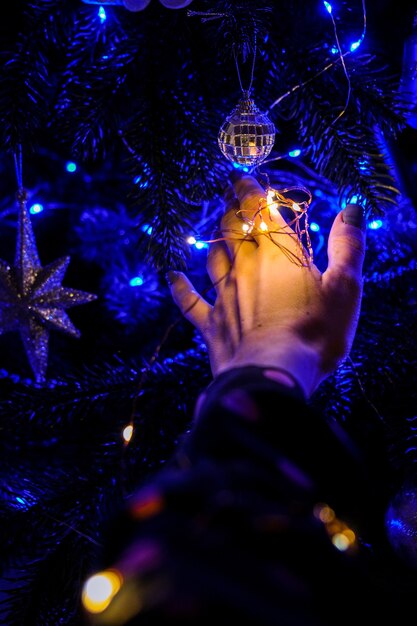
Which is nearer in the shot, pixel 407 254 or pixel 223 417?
pixel 223 417

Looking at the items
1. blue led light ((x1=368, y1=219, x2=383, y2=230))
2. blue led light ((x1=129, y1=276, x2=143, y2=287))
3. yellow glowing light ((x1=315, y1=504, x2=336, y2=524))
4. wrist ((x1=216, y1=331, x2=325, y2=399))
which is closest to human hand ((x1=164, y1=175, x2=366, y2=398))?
wrist ((x1=216, y1=331, x2=325, y2=399))

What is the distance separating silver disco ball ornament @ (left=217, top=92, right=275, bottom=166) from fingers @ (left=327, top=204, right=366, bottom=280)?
0.39ft

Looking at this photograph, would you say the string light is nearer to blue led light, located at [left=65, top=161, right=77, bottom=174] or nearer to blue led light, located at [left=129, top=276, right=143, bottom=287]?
blue led light, located at [left=129, top=276, right=143, bottom=287]

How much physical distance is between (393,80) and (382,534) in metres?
0.62

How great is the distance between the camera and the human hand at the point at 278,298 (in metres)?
0.60

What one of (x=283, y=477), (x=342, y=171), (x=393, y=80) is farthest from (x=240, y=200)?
(x=283, y=477)

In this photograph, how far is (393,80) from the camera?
84 cm

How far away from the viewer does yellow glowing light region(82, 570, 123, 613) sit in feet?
1.34

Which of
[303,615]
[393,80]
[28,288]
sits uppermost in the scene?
[393,80]

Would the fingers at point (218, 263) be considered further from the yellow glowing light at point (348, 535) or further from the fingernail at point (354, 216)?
the yellow glowing light at point (348, 535)

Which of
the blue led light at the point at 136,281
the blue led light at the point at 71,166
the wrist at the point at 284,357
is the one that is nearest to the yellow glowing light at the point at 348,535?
the wrist at the point at 284,357

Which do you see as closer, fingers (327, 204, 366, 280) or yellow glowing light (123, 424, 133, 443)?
fingers (327, 204, 366, 280)

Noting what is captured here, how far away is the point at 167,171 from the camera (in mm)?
763

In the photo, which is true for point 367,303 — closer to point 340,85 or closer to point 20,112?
point 340,85
